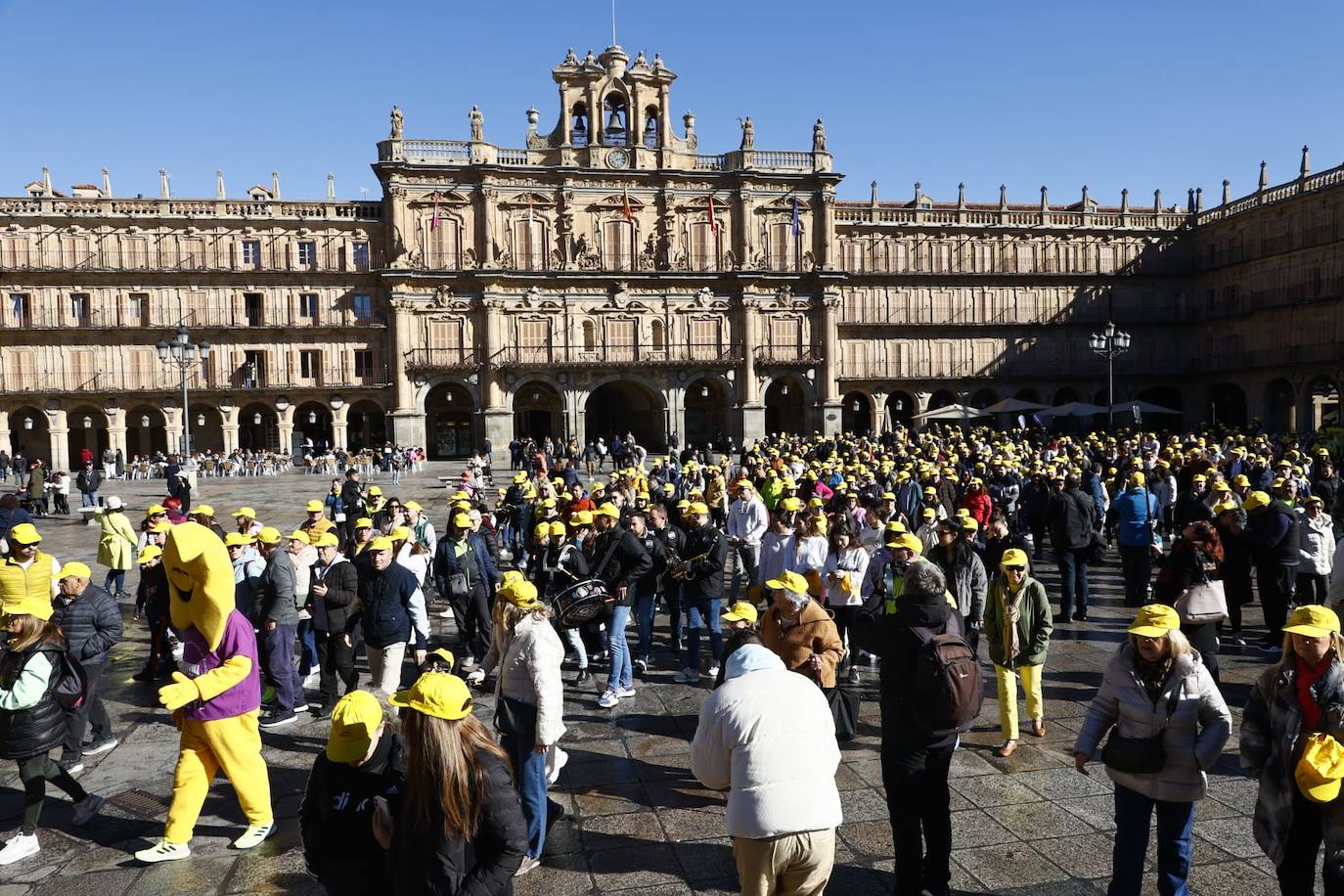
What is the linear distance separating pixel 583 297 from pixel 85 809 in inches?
1528

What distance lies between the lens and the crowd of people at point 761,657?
3.45 m

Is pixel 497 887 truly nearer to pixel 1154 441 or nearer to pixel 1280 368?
pixel 1154 441

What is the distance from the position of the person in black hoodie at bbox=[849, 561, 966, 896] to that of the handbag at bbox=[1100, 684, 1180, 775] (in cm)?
76

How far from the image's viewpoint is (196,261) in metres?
41.8

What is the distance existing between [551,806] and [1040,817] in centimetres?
312

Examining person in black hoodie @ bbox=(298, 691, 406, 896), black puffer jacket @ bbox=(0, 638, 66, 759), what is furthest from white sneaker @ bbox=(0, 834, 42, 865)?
person in black hoodie @ bbox=(298, 691, 406, 896)

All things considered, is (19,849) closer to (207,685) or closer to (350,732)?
(207,685)

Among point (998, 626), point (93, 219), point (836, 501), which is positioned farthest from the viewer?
point (93, 219)

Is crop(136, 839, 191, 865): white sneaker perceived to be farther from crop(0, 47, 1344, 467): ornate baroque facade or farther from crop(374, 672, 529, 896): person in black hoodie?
crop(0, 47, 1344, 467): ornate baroque facade

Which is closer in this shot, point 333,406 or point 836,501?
point 836,501

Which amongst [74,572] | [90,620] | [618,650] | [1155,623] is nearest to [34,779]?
[90,620]

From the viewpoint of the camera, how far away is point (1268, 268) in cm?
4347

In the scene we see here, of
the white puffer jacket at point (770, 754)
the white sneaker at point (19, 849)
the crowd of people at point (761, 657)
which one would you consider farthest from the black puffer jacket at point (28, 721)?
the white puffer jacket at point (770, 754)

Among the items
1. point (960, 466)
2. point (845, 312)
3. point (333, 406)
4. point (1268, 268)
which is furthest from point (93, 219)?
point (1268, 268)
